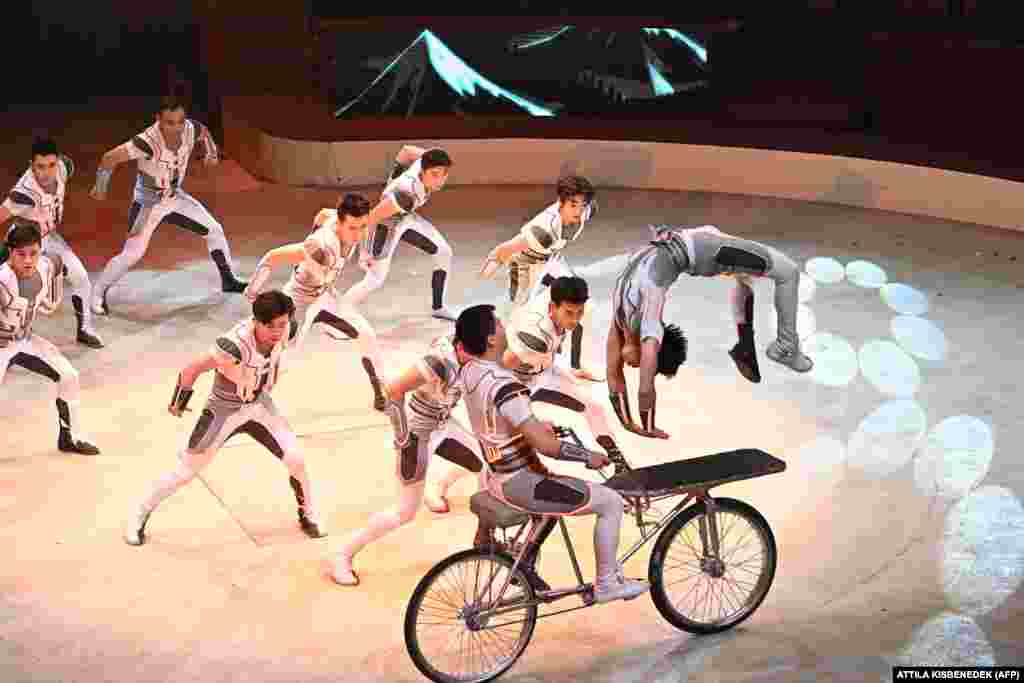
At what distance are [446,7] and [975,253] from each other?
796 centimetres

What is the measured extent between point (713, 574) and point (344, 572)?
1.84 metres

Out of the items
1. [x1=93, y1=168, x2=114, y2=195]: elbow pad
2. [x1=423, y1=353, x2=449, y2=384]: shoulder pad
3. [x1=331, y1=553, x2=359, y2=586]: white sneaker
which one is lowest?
[x1=331, y1=553, x2=359, y2=586]: white sneaker

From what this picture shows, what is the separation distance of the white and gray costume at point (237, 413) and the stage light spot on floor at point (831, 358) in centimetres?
397

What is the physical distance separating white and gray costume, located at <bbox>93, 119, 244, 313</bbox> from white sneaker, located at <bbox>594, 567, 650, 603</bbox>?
594cm

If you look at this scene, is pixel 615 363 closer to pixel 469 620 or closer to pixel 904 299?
pixel 469 620

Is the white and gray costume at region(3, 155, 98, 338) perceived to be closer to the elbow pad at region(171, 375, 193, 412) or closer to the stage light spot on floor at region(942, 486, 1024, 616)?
the elbow pad at region(171, 375, 193, 412)

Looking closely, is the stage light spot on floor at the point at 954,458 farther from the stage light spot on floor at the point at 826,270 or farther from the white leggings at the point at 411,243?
the white leggings at the point at 411,243

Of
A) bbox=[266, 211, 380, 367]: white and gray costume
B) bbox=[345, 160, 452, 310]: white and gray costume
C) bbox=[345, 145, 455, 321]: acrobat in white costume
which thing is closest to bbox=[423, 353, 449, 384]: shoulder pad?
bbox=[266, 211, 380, 367]: white and gray costume

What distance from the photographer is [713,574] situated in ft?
21.8

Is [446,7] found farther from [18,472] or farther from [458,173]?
[18,472]

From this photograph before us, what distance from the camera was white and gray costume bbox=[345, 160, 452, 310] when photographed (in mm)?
10242

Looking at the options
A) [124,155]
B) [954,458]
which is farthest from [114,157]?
[954,458]

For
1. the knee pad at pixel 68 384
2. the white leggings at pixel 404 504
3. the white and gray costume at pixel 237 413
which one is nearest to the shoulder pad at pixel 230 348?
the white and gray costume at pixel 237 413

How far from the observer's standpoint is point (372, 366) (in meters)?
9.41
